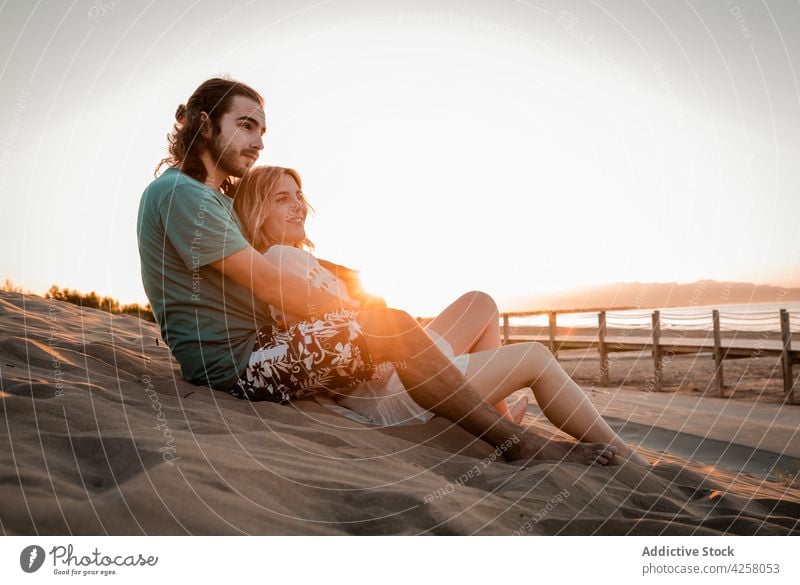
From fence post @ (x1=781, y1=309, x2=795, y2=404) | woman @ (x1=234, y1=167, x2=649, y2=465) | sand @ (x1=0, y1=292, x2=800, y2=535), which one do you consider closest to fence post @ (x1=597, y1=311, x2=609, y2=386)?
fence post @ (x1=781, y1=309, x2=795, y2=404)

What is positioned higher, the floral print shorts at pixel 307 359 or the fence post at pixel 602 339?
the floral print shorts at pixel 307 359

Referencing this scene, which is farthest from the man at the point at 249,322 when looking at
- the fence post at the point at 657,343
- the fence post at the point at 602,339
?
the fence post at the point at 602,339

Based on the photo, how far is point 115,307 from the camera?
8.80 m

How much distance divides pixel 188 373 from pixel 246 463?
45.4 inches

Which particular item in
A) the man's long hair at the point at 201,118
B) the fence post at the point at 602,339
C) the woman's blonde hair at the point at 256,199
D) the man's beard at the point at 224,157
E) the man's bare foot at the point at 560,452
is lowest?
the fence post at the point at 602,339

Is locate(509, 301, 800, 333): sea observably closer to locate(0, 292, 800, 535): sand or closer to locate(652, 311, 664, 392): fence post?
locate(652, 311, 664, 392): fence post

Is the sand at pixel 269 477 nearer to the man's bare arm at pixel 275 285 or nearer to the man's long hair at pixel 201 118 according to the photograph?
the man's bare arm at pixel 275 285

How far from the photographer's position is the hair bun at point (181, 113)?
113 inches

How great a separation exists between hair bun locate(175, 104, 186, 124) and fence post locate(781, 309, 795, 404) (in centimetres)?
761

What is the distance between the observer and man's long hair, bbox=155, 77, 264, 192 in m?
2.75

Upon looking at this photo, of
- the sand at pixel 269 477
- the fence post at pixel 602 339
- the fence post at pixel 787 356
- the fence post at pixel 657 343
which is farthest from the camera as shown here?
the fence post at pixel 602 339

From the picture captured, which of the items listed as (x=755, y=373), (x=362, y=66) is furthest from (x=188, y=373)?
(x=755, y=373)

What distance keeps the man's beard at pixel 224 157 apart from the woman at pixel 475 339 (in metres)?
0.15
